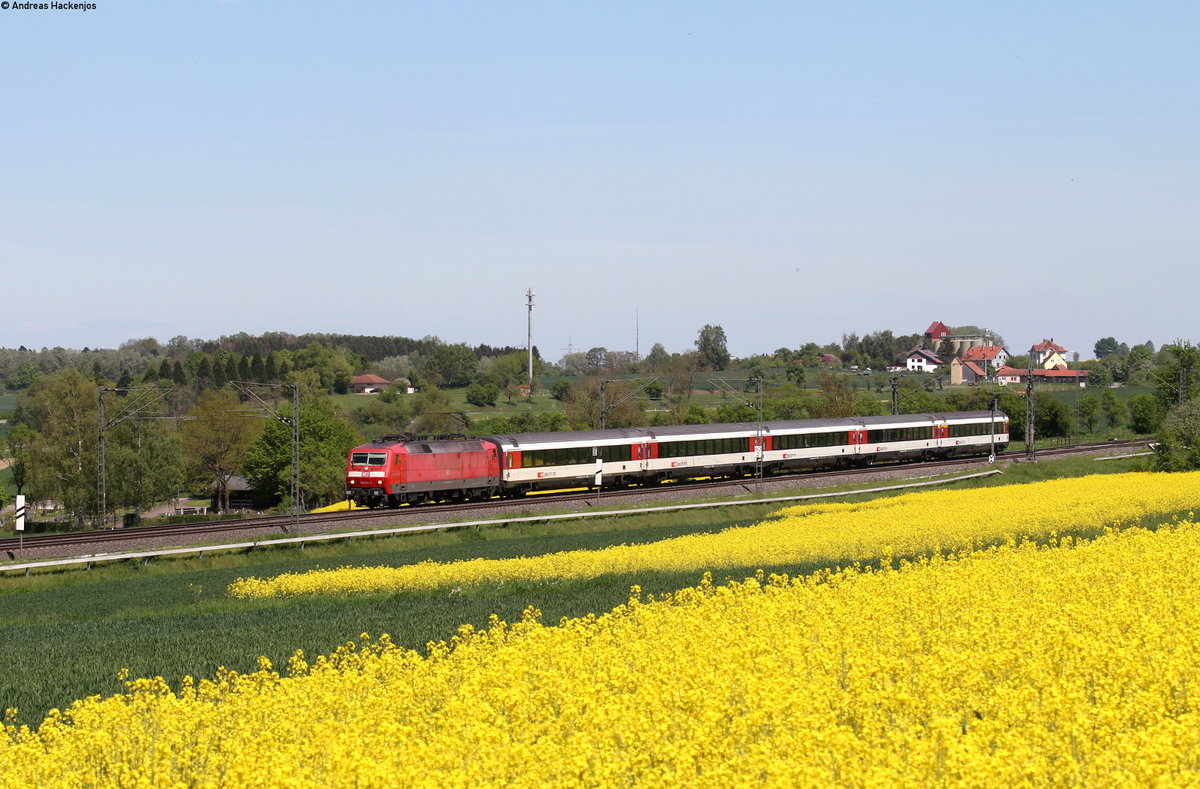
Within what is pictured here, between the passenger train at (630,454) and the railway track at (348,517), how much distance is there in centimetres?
101

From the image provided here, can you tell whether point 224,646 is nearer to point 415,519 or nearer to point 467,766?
point 467,766

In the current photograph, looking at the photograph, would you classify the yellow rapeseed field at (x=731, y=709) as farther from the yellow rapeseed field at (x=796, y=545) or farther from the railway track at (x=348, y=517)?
the railway track at (x=348, y=517)

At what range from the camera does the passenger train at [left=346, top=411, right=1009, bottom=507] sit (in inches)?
1889

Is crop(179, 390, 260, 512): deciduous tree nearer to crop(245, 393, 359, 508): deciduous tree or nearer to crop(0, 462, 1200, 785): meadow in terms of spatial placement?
crop(245, 393, 359, 508): deciduous tree

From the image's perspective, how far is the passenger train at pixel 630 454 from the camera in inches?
1889

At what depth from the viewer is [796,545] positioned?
29.4 metres

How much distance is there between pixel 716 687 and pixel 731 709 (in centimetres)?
53

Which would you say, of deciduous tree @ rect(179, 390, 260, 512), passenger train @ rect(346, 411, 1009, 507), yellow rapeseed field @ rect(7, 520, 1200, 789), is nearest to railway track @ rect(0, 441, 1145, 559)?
passenger train @ rect(346, 411, 1009, 507)

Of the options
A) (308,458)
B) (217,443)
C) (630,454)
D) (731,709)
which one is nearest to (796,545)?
(731,709)

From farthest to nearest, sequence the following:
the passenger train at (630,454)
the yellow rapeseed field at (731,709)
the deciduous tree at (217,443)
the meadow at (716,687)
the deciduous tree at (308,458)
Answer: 1. the deciduous tree at (217,443)
2. the deciduous tree at (308,458)
3. the passenger train at (630,454)
4. the meadow at (716,687)
5. the yellow rapeseed field at (731,709)

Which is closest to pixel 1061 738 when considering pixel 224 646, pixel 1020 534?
pixel 224 646

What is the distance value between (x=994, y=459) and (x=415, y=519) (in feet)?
127

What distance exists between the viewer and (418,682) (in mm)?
11836

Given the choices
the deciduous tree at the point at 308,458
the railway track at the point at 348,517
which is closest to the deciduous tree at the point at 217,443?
the deciduous tree at the point at 308,458
